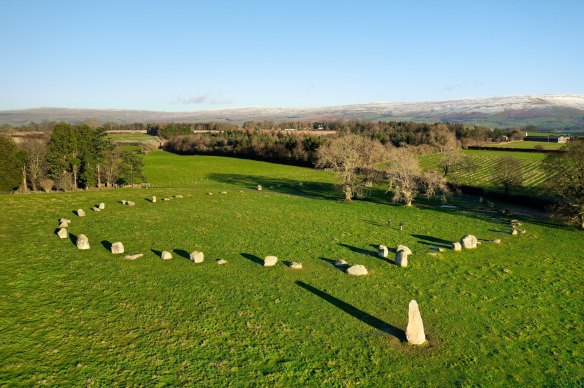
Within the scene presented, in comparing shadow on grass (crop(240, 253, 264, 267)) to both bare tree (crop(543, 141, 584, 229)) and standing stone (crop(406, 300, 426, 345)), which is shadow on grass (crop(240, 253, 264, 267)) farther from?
bare tree (crop(543, 141, 584, 229))

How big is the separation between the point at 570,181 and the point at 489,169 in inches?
2290

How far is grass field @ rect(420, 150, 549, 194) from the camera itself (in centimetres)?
8412

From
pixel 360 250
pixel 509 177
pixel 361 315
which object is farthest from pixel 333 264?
pixel 509 177

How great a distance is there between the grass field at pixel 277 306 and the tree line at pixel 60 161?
1236 inches

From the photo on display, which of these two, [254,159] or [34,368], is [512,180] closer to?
[34,368]

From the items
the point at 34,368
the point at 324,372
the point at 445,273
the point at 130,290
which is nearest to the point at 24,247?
the point at 130,290

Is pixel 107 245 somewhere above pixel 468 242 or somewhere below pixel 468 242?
above

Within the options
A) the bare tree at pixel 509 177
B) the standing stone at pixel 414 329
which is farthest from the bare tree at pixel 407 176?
the standing stone at pixel 414 329

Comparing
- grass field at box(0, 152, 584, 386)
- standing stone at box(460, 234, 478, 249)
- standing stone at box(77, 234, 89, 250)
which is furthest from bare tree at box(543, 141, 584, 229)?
standing stone at box(77, 234, 89, 250)

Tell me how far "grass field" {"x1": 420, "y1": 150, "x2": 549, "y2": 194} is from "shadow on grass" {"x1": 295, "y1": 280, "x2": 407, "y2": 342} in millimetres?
54831

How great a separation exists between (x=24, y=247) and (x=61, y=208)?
1942cm

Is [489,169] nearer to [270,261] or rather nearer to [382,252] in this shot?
[382,252]

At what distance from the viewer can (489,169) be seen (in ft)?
341

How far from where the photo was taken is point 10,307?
2230cm
